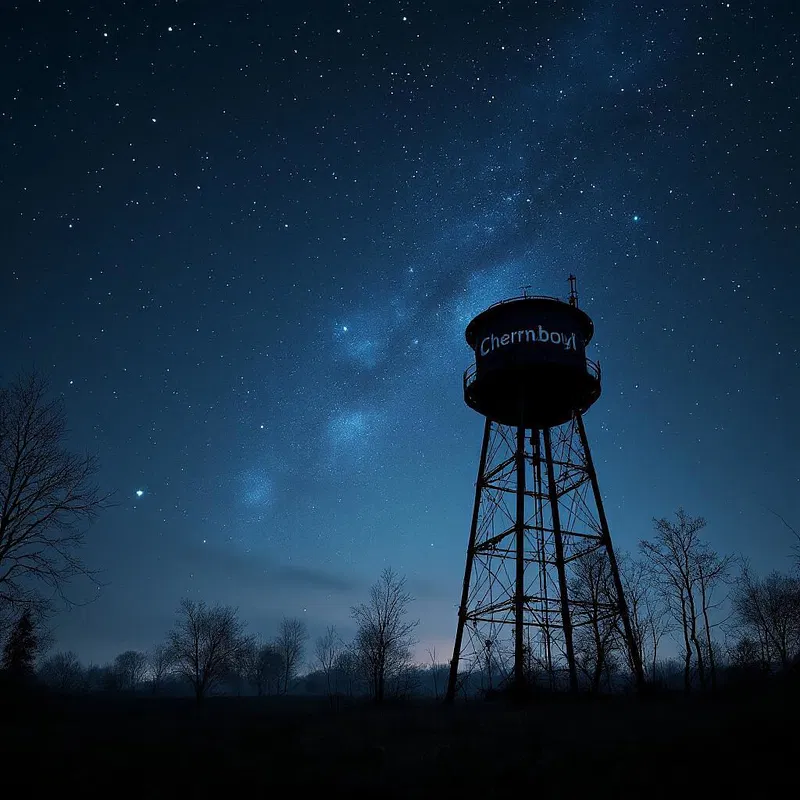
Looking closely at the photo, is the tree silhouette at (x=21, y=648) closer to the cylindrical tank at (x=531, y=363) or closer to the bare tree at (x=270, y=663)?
the cylindrical tank at (x=531, y=363)

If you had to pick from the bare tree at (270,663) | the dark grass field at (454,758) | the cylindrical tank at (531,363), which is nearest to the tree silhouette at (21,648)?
the dark grass field at (454,758)

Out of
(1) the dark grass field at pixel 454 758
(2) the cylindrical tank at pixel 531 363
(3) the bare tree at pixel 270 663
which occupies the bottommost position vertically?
(1) the dark grass field at pixel 454 758

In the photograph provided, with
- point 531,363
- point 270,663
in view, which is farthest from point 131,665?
point 531,363

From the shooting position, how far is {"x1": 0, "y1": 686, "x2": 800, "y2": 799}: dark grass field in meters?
7.50

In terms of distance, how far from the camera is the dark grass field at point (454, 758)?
7.50 m

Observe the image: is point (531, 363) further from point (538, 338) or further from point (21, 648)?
point (21, 648)

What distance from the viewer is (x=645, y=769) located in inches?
309

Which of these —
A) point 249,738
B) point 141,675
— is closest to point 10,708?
point 249,738

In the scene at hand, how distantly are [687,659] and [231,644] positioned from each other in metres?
44.0

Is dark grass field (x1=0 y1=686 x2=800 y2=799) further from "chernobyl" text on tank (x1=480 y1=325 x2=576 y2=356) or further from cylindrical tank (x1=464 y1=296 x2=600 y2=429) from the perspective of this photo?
"chernobyl" text on tank (x1=480 y1=325 x2=576 y2=356)

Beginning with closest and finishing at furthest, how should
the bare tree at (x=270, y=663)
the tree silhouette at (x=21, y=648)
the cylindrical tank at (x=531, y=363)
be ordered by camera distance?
the cylindrical tank at (x=531, y=363)
the tree silhouette at (x=21, y=648)
the bare tree at (x=270, y=663)

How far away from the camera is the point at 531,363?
2005cm

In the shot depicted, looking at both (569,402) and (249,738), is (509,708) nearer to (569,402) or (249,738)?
(249,738)

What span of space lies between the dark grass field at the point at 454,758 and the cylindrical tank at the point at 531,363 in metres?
10.7
